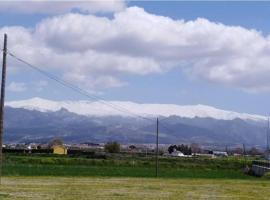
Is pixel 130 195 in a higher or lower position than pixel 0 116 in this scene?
lower

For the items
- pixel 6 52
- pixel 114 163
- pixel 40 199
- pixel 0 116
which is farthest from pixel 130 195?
pixel 114 163

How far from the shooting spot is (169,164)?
13575cm

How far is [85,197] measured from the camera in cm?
4141

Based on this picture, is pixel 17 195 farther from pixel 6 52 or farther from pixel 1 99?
pixel 6 52

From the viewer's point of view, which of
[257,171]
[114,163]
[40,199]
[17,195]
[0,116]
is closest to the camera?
[40,199]

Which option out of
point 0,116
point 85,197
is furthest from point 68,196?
point 0,116

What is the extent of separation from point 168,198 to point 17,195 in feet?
30.6

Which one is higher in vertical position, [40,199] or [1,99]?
[1,99]

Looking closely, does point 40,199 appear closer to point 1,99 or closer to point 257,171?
point 1,99

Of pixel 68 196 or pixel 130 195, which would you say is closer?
pixel 68 196

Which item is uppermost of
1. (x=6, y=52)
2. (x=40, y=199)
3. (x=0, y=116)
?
(x=6, y=52)

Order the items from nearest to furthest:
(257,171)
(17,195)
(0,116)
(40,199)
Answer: (40,199)
(17,195)
(0,116)
(257,171)

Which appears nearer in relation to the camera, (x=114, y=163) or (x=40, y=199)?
(x=40, y=199)

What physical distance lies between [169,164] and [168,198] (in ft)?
308
